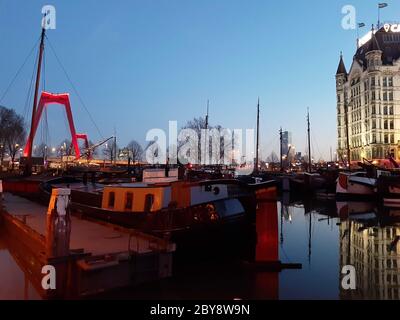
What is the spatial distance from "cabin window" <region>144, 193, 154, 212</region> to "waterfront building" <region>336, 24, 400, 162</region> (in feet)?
303

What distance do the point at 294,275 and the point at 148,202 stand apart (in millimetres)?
6988

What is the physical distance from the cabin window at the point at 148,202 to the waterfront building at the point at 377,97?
3639 inches

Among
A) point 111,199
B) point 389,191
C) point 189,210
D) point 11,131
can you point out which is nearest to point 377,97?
point 389,191

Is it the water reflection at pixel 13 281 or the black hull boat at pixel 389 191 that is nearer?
the water reflection at pixel 13 281

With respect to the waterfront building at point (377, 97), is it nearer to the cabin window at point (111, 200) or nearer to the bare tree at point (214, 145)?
the bare tree at point (214, 145)

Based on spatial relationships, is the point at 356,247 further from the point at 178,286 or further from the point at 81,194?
the point at 81,194

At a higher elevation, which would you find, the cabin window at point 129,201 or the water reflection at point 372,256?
the cabin window at point 129,201

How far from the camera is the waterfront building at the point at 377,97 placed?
106 metres

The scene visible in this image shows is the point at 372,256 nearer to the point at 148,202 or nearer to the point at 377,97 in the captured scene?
the point at 148,202

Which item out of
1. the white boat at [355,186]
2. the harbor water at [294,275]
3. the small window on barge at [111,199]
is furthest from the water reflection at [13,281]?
the white boat at [355,186]

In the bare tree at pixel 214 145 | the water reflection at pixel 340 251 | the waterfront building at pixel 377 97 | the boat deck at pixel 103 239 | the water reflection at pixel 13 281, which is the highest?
the waterfront building at pixel 377 97

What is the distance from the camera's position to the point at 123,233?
16.0 meters
